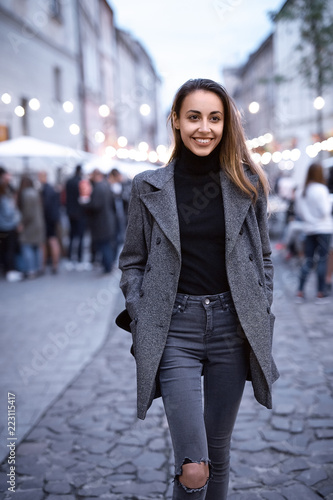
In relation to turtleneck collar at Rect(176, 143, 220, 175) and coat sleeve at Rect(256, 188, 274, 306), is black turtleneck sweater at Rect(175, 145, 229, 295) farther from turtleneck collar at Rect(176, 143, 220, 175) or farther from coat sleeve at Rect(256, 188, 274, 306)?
coat sleeve at Rect(256, 188, 274, 306)

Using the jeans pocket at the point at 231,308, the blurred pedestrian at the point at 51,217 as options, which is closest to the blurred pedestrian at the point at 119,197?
the blurred pedestrian at the point at 51,217

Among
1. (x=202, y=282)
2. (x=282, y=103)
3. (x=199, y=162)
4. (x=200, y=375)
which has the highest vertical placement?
(x=282, y=103)

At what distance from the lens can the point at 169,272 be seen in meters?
2.25

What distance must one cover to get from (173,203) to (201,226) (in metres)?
0.15

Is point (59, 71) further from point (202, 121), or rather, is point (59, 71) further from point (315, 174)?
point (202, 121)

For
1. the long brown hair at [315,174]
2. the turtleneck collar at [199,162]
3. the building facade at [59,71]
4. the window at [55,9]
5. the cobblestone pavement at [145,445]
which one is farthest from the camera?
the window at [55,9]

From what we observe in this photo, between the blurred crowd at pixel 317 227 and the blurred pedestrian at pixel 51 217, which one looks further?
the blurred pedestrian at pixel 51 217

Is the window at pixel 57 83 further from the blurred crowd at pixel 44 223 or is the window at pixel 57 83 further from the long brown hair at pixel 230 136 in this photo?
the long brown hair at pixel 230 136

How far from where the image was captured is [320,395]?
4.52 meters

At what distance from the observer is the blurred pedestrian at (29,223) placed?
10.8 m

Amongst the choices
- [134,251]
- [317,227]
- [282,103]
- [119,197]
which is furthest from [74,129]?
[282,103]

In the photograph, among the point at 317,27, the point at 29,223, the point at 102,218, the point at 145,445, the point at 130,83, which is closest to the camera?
the point at 145,445

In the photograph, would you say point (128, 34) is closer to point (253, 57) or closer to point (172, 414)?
point (253, 57)

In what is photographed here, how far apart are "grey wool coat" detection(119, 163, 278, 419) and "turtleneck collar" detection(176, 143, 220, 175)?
0.18 ft
